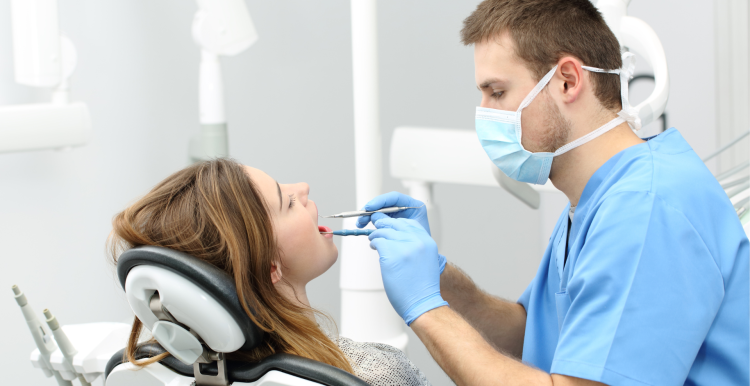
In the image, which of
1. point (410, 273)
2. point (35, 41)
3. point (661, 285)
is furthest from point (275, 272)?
point (35, 41)

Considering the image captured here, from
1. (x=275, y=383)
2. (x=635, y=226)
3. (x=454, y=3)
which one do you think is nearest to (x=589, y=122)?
(x=635, y=226)

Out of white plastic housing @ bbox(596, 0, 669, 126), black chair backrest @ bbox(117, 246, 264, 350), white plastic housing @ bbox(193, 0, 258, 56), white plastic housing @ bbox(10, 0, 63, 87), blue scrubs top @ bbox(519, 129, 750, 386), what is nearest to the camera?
black chair backrest @ bbox(117, 246, 264, 350)

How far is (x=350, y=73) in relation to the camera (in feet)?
8.04

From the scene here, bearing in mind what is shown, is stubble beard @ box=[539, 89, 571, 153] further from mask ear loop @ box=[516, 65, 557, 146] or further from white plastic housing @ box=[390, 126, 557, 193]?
white plastic housing @ box=[390, 126, 557, 193]

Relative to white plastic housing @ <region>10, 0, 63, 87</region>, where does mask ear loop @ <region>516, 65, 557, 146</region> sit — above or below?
below

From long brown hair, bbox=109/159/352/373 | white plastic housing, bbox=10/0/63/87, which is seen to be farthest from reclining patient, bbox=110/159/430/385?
white plastic housing, bbox=10/0/63/87

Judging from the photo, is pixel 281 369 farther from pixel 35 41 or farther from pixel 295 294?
pixel 35 41

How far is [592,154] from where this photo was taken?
3.71ft

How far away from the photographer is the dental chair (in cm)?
77

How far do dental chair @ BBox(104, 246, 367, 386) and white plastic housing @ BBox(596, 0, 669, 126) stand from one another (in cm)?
89

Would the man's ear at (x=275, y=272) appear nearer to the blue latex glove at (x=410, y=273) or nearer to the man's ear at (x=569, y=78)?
the blue latex glove at (x=410, y=273)

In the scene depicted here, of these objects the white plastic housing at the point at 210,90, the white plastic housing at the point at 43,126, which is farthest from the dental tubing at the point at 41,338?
the white plastic housing at the point at 210,90

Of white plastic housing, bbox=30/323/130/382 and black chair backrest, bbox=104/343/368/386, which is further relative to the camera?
white plastic housing, bbox=30/323/130/382

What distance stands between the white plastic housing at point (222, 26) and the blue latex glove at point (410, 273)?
2.74 ft
